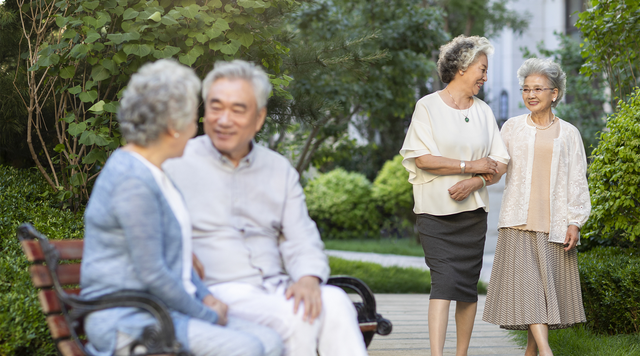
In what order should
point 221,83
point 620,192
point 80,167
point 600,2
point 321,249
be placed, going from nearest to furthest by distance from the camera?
point 221,83, point 321,249, point 80,167, point 620,192, point 600,2

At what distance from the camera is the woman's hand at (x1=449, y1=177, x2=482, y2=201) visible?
331cm

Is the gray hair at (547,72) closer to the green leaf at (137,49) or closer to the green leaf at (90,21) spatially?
the green leaf at (137,49)

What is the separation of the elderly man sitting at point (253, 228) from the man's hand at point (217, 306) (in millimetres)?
93

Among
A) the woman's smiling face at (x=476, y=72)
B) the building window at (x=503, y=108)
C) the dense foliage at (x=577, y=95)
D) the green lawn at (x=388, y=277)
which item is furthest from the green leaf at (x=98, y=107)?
the building window at (x=503, y=108)

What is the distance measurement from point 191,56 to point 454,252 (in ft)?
5.81

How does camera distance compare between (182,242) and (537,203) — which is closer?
(182,242)

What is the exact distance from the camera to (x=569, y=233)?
3.53m

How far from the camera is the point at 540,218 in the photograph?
11.7 feet

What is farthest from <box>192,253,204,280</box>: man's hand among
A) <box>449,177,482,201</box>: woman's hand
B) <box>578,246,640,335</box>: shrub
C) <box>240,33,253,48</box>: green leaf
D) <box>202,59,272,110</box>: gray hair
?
<box>578,246,640,335</box>: shrub

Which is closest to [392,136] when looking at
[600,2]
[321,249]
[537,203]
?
[600,2]

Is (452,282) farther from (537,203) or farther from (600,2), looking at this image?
(600,2)

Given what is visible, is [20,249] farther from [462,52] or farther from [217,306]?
[462,52]

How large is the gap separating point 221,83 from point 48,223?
1.86 m

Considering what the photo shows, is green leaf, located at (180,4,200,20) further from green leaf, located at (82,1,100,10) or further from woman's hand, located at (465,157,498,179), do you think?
woman's hand, located at (465,157,498,179)
